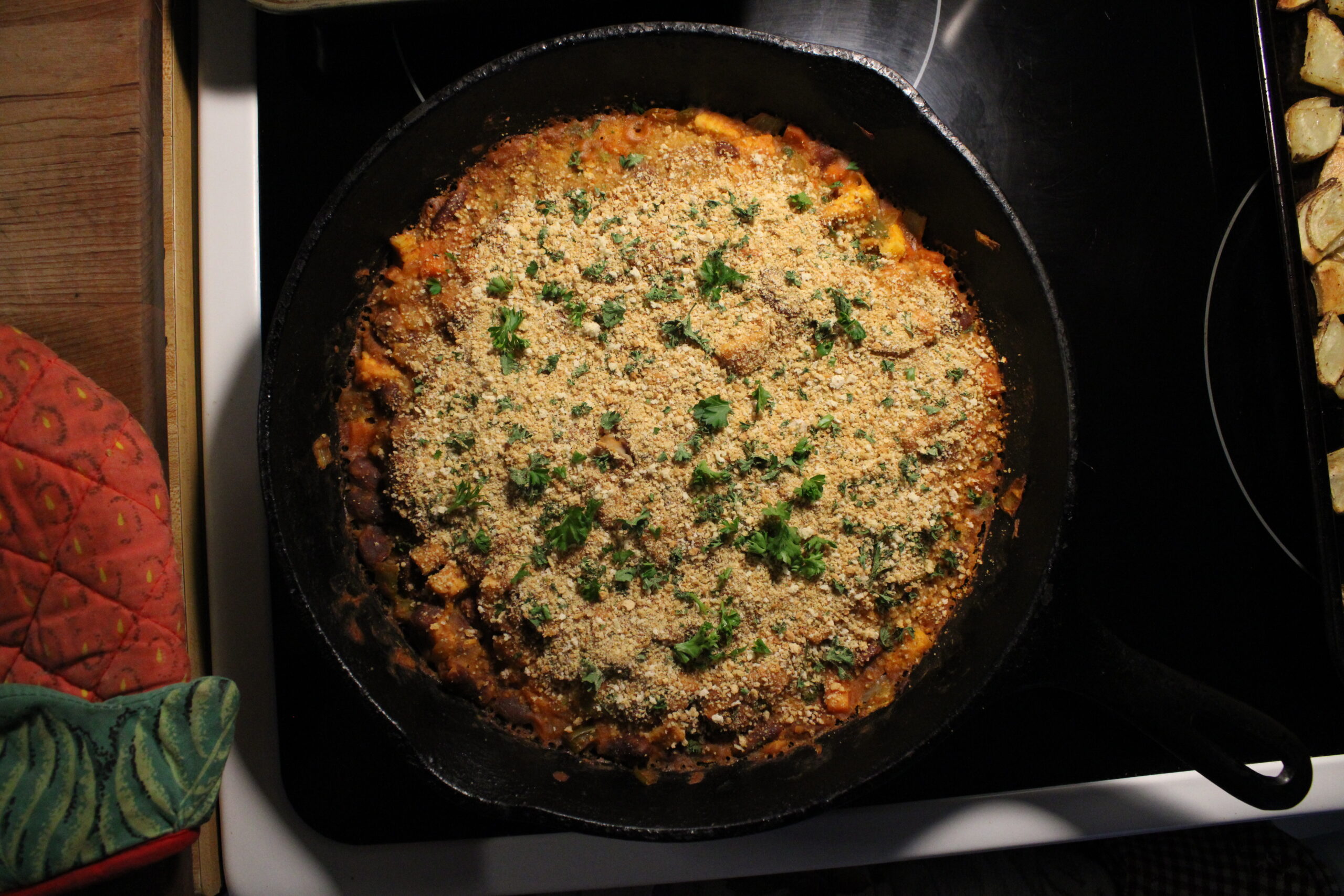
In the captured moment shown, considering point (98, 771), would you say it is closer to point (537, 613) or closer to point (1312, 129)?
point (537, 613)

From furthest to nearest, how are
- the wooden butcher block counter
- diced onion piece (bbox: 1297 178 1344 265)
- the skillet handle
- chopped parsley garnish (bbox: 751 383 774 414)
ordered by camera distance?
diced onion piece (bbox: 1297 178 1344 265) < the wooden butcher block counter < chopped parsley garnish (bbox: 751 383 774 414) < the skillet handle

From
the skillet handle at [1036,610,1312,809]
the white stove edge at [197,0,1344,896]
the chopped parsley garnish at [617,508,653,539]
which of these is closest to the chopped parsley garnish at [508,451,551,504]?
the chopped parsley garnish at [617,508,653,539]

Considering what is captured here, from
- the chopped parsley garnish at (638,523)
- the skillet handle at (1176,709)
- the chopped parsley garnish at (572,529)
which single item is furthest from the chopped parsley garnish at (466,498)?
the skillet handle at (1176,709)

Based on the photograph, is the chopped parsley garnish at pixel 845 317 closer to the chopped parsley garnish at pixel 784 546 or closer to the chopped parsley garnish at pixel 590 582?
the chopped parsley garnish at pixel 784 546

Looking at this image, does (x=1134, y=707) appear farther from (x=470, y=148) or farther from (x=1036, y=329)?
(x=470, y=148)

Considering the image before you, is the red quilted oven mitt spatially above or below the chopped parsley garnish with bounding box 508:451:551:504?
below

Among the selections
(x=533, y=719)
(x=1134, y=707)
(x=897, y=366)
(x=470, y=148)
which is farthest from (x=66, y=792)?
(x=1134, y=707)

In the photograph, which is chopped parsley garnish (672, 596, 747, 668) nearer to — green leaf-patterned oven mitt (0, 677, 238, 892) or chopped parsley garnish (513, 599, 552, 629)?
chopped parsley garnish (513, 599, 552, 629)
